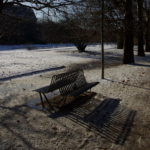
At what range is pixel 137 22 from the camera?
38.0 ft

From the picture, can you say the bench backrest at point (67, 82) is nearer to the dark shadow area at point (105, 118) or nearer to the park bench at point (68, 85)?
the park bench at point (68, 85)

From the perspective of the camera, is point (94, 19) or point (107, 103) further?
point (94, 19)

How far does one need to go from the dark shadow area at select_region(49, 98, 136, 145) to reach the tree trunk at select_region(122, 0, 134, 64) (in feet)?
22.9

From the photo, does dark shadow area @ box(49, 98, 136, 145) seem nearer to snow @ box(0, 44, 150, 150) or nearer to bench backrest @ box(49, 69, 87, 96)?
snow @ box(0, 44, 150, 150)

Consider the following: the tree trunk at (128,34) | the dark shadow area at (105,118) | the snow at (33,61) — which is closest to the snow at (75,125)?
the dark shadow area at (105,118)

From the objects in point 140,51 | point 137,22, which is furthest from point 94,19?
point 140,51

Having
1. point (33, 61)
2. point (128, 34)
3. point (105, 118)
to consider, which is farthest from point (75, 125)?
point (33, 61)

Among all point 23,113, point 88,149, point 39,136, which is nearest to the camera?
point 88,149

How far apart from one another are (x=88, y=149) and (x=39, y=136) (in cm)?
100

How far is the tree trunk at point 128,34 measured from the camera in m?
10.7

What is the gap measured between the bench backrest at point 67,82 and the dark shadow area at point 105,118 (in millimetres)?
600

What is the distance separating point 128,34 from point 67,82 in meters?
7.94

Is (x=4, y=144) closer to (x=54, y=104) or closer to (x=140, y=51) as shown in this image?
(x=54, y=104)

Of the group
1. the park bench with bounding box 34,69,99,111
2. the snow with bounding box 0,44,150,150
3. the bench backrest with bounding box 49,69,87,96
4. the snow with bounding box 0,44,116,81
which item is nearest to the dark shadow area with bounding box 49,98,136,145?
the snow with bounding box 0,44,150,150
